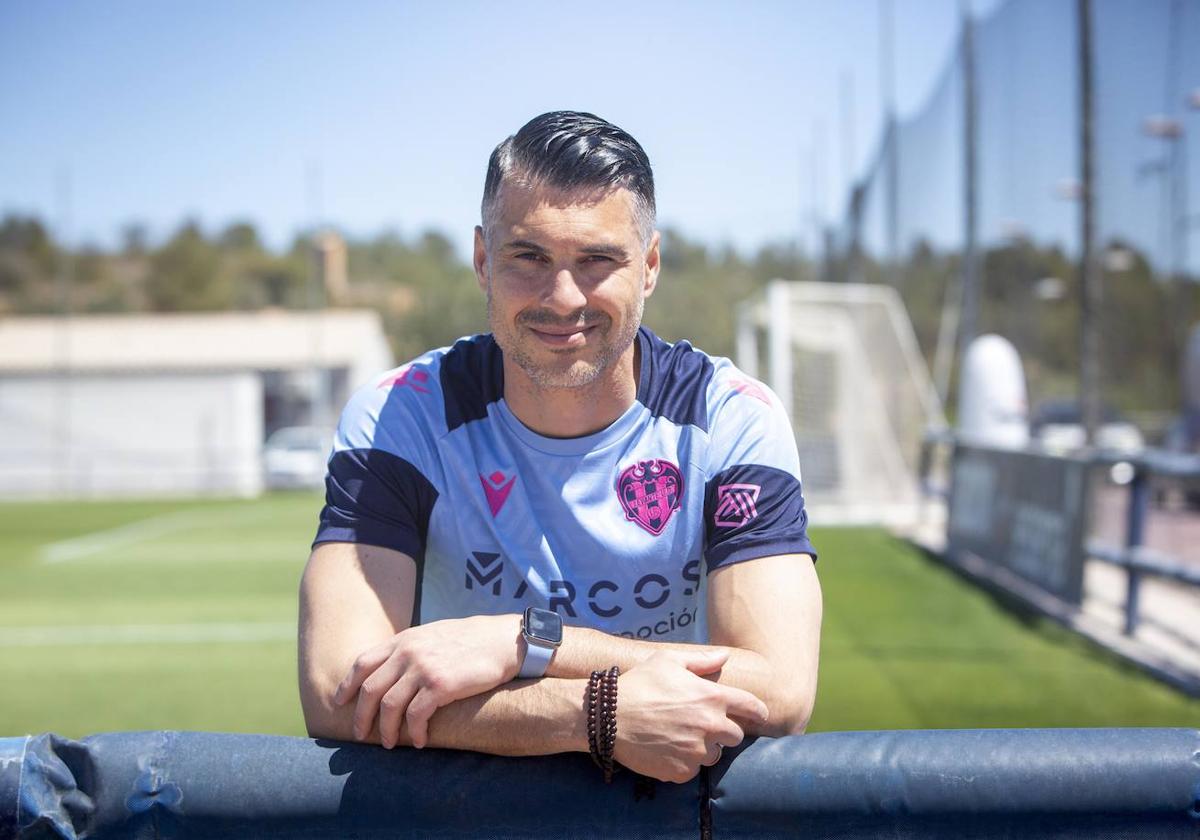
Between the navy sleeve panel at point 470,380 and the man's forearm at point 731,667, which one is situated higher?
the navy sleeve panel at point 470,380

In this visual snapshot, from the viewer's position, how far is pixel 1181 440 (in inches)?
614

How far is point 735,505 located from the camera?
86.6 inches

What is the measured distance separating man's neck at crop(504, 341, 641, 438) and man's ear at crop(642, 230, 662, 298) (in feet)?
0.46

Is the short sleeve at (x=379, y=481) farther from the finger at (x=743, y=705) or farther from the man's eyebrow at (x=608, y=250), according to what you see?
the finger at (x=743, y=705)

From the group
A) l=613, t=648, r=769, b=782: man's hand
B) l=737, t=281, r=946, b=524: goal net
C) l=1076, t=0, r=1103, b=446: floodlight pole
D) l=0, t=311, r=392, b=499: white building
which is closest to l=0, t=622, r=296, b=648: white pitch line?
l=1076, t=0, r=1103, b=446: floodlight pole

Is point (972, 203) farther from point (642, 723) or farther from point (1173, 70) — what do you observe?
point (642, 723)

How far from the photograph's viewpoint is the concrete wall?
101 feet

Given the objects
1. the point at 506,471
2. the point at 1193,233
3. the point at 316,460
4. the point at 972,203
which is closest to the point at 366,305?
the point at 316,460

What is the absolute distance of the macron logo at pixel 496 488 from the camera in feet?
7.39

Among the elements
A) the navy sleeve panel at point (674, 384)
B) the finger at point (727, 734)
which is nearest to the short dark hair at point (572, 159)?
the navy sleeve panel at point (674, 384)

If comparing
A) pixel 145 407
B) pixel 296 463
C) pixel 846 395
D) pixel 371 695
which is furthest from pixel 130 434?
pixel 371 695

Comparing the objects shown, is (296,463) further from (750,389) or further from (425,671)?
(425,671)

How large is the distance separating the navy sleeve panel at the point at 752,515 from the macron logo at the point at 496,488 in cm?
38

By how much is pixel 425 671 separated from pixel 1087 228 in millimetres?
10008
